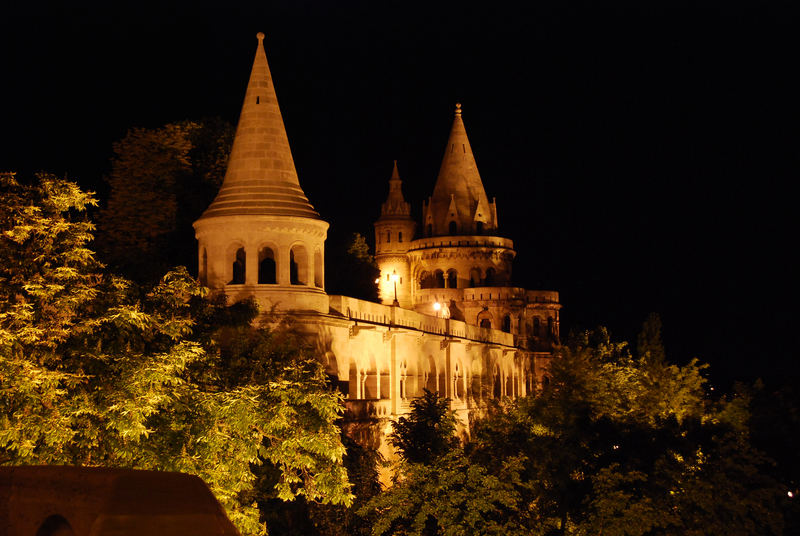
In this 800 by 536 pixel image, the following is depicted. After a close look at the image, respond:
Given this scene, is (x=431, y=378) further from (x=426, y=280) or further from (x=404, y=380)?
(x=426, y=280)

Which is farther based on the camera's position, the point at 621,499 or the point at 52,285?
the point at 621,499

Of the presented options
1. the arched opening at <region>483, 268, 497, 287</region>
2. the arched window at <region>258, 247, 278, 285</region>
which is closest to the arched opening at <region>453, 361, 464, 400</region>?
the arched window at <region>258, 247, 278, 285</region>

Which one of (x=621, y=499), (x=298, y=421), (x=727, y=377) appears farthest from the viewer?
(x=727, y=377)

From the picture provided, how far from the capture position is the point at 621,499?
82.9 feet

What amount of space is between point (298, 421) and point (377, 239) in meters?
63.6

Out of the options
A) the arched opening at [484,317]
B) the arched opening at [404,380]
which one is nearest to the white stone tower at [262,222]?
the arched opening at [404,380]

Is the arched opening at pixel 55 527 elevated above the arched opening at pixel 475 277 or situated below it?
below

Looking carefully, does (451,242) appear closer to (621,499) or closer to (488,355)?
(488,355)

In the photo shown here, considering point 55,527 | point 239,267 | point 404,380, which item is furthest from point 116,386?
point 404,380

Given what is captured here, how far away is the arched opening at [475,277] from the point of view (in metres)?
77.4

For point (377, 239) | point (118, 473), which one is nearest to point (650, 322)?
point (377, 239)

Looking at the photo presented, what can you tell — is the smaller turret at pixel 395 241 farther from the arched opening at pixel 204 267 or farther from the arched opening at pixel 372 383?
the arched opening at pixel 204 267

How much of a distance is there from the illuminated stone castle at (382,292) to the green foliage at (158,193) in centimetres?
347

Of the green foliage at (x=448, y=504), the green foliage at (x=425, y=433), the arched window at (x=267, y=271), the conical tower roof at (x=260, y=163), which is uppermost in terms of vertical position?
the conical tower roof at (x=260, y=163)
